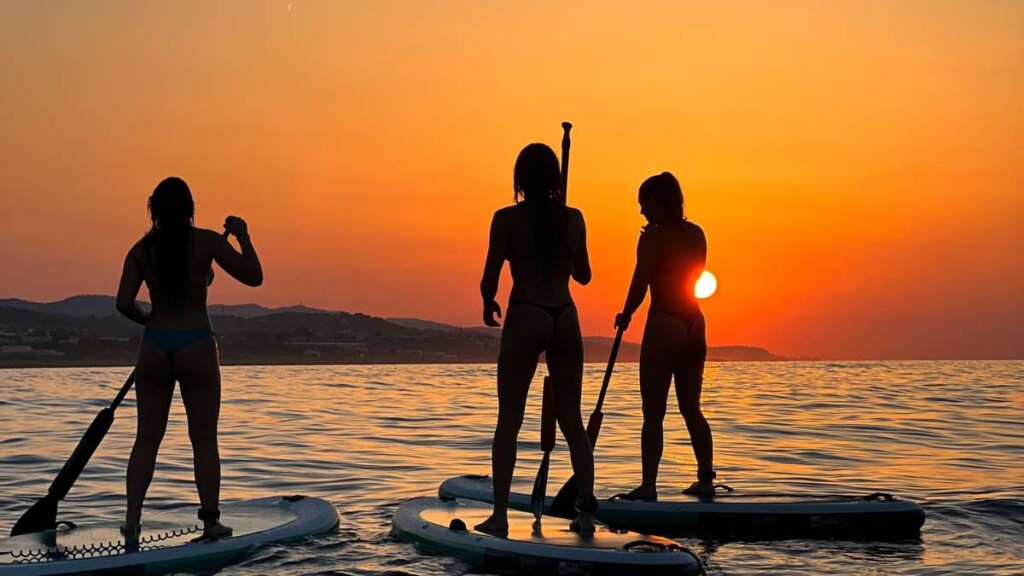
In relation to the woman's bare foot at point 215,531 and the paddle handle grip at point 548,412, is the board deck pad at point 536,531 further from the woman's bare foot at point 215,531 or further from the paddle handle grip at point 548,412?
the woman's bare foot at point 215,531

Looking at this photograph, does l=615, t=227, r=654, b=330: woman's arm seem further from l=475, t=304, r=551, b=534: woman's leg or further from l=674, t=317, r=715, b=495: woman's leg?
l=475, t=304, r=551, b=534: woman's leg

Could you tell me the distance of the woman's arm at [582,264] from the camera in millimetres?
7875

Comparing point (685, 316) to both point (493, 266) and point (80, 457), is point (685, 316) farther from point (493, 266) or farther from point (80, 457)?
point (80, 457)

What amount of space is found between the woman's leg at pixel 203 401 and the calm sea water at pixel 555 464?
65 centimetres

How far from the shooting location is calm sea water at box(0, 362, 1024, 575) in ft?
27.6

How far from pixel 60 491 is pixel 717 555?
4.95 m

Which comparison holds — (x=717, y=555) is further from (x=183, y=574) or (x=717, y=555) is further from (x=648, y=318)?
(x=183, y=574)

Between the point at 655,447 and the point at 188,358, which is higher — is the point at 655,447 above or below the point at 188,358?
below

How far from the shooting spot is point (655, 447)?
987 cm

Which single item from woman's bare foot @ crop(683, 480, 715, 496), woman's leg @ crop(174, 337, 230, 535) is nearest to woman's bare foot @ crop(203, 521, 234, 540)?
woman's leg @ crop(174, 337, 230, 535)

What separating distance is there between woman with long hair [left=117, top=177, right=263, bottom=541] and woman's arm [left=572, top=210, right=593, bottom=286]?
85.0 inches

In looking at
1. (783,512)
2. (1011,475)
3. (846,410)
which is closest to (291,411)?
(846,410)

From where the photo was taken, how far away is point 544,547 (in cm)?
754

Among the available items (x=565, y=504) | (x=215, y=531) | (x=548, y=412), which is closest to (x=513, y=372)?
(x=548, y=412)
